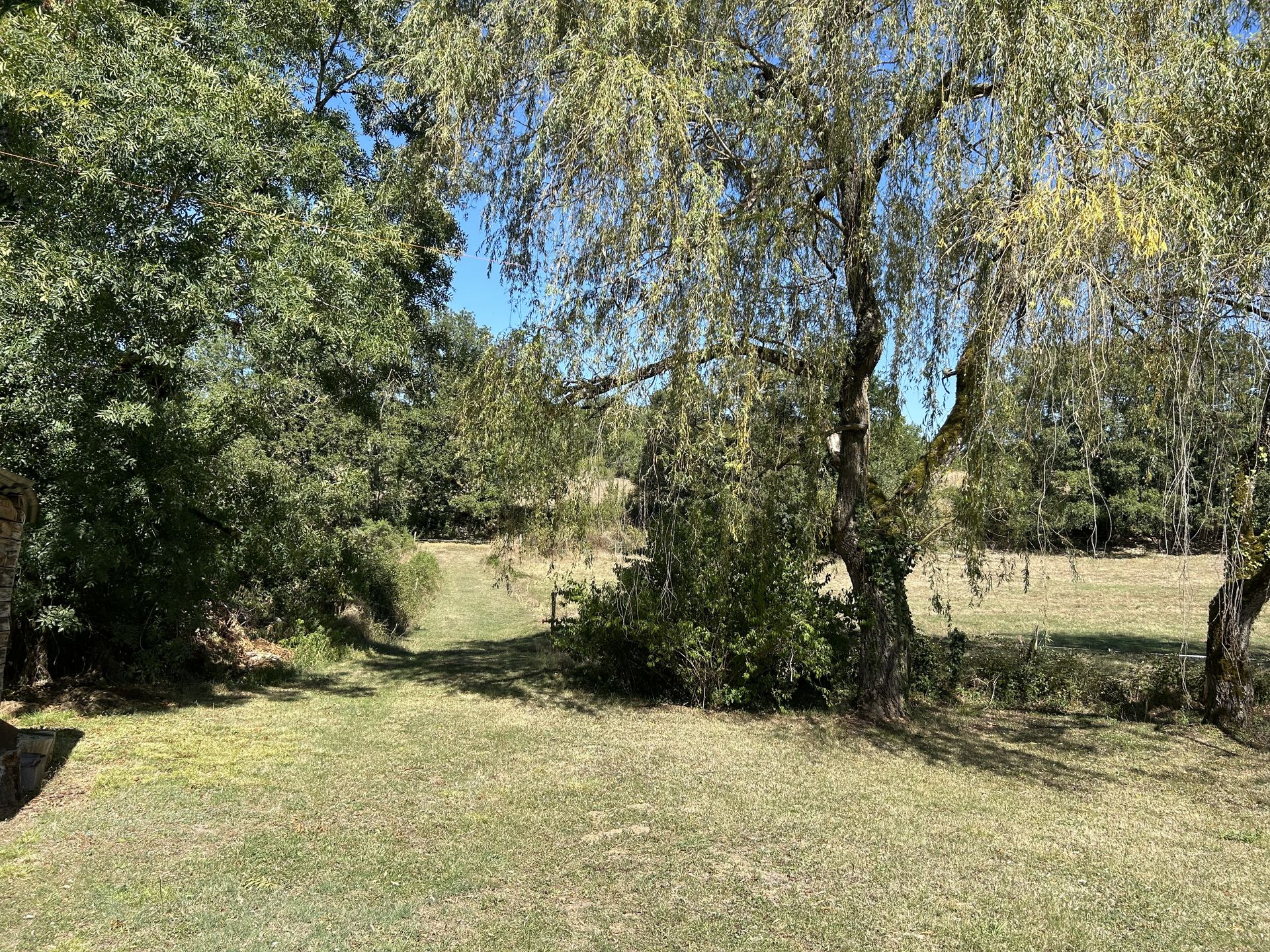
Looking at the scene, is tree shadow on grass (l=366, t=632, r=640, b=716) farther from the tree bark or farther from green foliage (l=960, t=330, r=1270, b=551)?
green foliage (l=960, t=330, r=1270, b=551)

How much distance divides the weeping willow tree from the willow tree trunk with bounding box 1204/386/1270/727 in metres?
2.52

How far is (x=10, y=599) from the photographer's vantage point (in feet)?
17.5

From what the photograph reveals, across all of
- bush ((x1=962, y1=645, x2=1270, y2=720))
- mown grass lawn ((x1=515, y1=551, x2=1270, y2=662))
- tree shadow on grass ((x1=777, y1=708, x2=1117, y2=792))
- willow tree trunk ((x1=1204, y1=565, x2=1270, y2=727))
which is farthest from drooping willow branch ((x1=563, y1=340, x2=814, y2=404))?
bush ((x1=962, y1=645, x2=1270, y2=720))

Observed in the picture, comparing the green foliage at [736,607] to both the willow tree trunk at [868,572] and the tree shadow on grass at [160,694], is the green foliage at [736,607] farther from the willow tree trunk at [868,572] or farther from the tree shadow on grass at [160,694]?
the tree shadow on grass at [160,694]

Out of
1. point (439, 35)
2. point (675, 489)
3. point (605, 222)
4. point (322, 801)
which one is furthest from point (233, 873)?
point (439, 35)

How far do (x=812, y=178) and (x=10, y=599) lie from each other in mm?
6916

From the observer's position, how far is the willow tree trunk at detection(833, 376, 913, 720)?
8.49m

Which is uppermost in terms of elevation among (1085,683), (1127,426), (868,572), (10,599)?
(1127,426)

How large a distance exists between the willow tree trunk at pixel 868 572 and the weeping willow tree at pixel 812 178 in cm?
11

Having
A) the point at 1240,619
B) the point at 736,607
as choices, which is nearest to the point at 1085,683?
the point at 1240,619

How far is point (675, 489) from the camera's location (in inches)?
290

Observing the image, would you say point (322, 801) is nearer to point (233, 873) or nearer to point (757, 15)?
point (233, 873)

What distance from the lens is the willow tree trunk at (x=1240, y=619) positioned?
7.44 meters

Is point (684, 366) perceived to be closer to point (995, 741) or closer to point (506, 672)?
point (995, 741)
